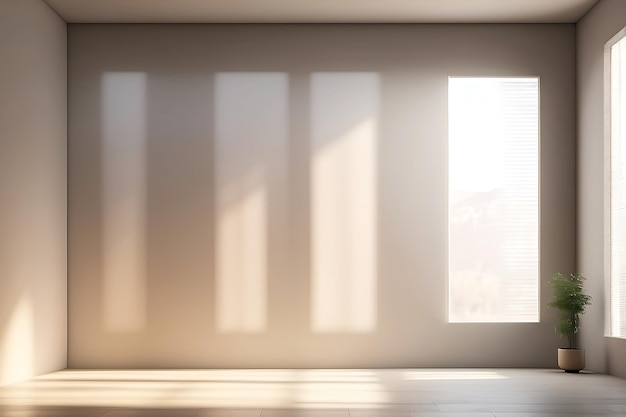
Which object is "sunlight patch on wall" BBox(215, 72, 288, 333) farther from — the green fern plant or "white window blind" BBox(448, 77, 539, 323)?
the green fern plant

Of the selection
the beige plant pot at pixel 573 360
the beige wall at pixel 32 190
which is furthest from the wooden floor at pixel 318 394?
the beige wall at pixel 32 190

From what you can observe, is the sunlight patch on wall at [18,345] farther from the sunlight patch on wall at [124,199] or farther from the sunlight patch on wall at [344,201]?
the sunlight patch on wall at [344,201]

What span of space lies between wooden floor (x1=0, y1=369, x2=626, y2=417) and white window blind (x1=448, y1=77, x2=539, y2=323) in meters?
0.78

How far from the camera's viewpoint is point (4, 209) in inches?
270

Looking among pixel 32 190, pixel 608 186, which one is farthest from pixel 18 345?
pixel 608 186

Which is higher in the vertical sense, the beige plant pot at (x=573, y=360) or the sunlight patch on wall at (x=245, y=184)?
the sunlight patch on wall at (x=245, y=184)

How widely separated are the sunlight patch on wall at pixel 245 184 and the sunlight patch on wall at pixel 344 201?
41 cm

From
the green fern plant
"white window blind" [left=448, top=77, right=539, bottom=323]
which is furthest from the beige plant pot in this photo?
"white window blind" [left=448, top=77, right=539, bottom=323]

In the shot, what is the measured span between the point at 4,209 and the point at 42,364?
1.61 m

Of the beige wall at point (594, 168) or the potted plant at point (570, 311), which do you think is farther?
the potted plant at point (570, 311)

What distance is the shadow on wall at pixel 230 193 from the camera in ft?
27.2

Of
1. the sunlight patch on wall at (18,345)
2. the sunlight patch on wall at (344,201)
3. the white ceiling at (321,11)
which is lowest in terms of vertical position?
the sunlight patch on wall at (18,345)

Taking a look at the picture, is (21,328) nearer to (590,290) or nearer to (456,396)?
(456,396)

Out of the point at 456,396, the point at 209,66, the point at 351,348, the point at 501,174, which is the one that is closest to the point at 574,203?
the point at 501,174
